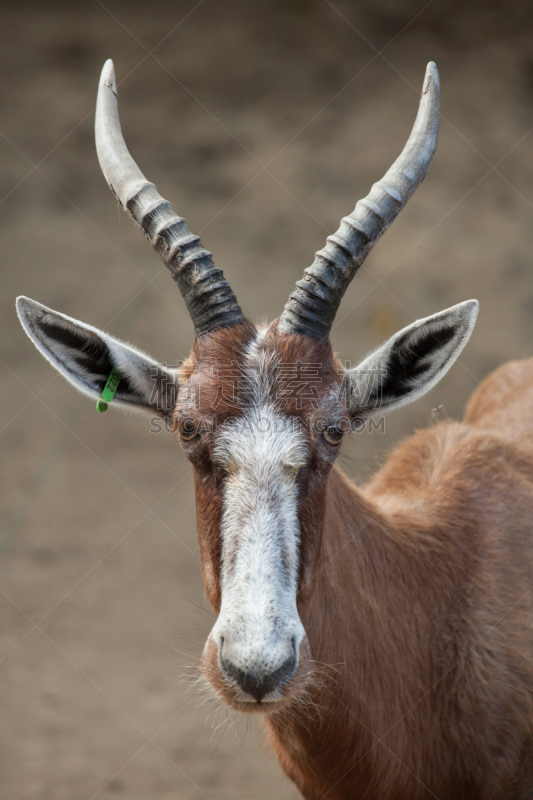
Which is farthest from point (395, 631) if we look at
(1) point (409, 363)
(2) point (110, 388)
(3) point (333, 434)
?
(2) point (110, 388)

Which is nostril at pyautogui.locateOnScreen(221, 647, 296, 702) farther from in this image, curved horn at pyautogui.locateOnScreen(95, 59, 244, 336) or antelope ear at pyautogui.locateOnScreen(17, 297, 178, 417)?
curved horn at pyautogui.locateOnScreen(95, 59, 244, 336)

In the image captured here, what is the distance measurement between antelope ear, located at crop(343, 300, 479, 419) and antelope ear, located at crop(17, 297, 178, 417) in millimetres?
923

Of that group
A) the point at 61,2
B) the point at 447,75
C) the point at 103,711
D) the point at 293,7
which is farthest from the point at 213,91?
the point at 103,711

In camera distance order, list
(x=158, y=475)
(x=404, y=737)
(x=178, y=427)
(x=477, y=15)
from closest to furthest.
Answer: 1. (x=178, y=427)
2. (x=404, y=737)
3. (x=158, y=475)
4. (x=477, y=15)

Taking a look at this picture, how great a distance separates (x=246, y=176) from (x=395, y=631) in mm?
9679

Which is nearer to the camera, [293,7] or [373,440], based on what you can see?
[373,440]

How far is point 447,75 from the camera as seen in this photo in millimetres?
12562

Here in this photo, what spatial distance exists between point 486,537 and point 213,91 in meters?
10.2

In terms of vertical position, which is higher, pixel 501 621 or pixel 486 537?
pixel 486 537

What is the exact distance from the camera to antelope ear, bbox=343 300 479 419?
4.00m

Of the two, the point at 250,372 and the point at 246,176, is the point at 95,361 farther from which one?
the point at 246,176

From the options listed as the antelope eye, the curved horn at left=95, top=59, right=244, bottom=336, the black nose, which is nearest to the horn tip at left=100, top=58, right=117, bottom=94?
the curved horn at left=95, top=59, right=244, bottom=336

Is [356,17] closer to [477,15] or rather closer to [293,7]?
[293,7]

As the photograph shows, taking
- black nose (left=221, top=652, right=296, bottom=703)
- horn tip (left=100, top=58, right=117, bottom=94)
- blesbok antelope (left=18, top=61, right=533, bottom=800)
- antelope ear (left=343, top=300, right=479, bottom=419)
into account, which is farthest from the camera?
horn tip (left=100, top=58, right=117, bottom=94)
